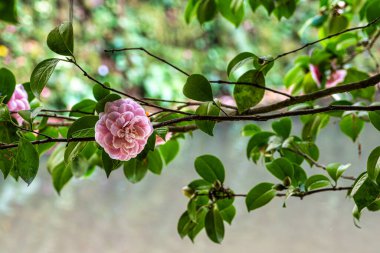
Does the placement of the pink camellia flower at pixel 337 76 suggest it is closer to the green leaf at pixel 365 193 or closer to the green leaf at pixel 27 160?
the green leaf at pixel 365 193

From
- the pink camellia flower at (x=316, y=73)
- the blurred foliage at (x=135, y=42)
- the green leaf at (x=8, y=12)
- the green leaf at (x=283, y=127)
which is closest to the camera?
the green leaf at (x=8, y=12)

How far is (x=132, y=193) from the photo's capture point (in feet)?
6.18

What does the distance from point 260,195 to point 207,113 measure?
0.13 m

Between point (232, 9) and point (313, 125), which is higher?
point (232, 9)

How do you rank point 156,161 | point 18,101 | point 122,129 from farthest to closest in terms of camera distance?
1. point 156,161
2. point 18,101
3. point 122,129

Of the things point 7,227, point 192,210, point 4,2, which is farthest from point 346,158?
point 4,2

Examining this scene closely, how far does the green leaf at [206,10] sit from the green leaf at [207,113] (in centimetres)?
27

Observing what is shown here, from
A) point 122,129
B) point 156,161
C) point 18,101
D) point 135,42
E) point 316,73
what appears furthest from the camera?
point 135,42

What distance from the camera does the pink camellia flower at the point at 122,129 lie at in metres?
0.37

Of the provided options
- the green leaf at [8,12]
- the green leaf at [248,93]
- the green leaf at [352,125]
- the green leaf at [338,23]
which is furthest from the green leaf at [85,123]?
the green leaf at [338,23]

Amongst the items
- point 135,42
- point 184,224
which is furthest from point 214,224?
point 135,42

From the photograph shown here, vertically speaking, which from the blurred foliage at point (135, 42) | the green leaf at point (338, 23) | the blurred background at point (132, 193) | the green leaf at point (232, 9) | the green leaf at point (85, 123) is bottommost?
the green leaf at point (85, 123)

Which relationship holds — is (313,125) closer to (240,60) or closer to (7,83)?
(240,60)

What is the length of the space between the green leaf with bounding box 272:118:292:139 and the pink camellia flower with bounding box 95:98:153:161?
0.76 ft
